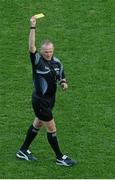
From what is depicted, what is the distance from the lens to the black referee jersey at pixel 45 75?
10688mm

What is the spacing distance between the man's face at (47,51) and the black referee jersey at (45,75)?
67mm

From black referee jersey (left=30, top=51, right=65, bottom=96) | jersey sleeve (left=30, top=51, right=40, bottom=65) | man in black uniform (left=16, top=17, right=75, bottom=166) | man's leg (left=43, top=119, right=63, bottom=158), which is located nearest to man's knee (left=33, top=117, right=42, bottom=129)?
man in black uniform (left=16, top=17, right=75, bottom=166)

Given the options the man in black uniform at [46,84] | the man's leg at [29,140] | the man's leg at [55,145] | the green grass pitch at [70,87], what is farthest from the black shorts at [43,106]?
the green grass pitch at [70,87]

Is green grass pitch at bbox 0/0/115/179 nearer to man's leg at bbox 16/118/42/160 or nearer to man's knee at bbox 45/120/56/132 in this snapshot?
man's leg at bbox 16/118/42/160

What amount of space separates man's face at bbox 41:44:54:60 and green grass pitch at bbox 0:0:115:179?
5.69 feet

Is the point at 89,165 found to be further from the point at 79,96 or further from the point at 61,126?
the point at 79,96

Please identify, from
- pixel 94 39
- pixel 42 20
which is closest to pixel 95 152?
pixel 94 39

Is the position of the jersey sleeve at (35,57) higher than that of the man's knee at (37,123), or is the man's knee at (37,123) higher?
the jersey sleeve at (35,57)

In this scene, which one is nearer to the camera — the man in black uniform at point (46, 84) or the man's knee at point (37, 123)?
the man in black uniform at point (46, 84)

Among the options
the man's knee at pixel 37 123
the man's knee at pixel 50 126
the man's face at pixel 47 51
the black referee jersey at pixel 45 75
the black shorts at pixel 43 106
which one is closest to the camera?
the man's face at pixel 47 51

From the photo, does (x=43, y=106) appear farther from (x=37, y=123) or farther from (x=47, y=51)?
(x=47, y=51)

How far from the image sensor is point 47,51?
10.6 m

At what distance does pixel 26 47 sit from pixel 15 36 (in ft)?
1.60

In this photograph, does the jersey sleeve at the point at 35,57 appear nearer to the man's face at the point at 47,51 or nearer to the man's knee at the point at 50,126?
the man's face at the point at 47,51
